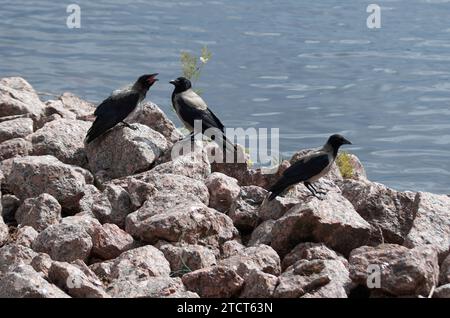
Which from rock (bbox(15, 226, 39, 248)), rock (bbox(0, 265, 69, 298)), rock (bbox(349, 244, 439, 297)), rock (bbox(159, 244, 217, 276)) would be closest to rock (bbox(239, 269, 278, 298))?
rock (bbox(349, 244, 439, 297))

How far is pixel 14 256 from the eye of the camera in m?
8.50

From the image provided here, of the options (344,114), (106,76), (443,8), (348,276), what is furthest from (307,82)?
(348,276)

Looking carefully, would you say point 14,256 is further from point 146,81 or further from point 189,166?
point 146,81

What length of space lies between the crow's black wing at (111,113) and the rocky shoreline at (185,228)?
13 centimetres

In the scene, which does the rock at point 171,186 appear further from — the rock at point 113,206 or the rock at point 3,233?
the rock at point 3,233

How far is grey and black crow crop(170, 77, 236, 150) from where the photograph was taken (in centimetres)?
1149

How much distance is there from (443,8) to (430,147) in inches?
813

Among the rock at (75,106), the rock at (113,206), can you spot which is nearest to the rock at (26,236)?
the rock at (113,206)

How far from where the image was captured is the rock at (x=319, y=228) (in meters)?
8.77

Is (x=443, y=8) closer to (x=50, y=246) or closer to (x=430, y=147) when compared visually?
(x=430, y=147)

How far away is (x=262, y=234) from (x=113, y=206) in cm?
132

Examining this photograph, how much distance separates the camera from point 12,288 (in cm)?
736

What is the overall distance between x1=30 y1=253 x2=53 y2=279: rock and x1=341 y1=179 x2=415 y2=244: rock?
2673 mm

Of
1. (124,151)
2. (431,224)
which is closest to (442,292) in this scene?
(431,224)
